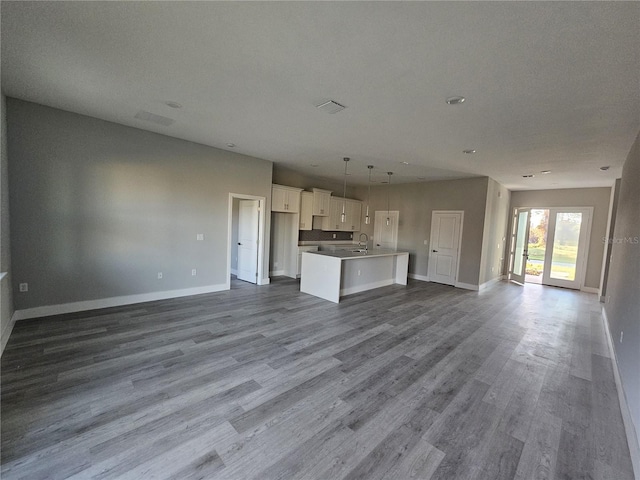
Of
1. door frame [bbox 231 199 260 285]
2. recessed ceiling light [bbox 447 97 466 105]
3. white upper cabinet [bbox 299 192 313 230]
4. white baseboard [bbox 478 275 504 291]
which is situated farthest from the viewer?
white upper cabinet [bbox 299 192 313 230]

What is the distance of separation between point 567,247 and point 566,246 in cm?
4

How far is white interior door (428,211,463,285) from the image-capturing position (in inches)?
284

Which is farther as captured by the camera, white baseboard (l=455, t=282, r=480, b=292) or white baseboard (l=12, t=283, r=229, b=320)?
white baseboard (l=455, t=282, r=480, b=292)

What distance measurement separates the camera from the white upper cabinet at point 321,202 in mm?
7801

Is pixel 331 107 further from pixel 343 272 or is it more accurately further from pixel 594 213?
pixel 594 213

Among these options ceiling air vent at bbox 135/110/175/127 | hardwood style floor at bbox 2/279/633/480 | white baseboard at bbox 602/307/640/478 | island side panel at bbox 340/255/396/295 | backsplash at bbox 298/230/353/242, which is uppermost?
ceiling air vent at bbox 135/110/175/127

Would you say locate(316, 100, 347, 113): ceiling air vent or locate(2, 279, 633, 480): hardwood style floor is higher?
locate(316, 100, 347, 113): ceiling air vent

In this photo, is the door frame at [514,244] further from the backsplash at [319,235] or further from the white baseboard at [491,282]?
the backsplash at [319,235]

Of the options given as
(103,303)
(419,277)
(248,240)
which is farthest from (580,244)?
(103,303)

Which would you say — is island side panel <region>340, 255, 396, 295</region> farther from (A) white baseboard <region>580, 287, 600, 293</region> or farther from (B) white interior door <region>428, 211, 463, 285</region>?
(A) white baseboard <region>580, 287, 600, 293</region>

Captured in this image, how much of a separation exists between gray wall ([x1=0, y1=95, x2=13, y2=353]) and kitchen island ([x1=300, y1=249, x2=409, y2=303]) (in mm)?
4246

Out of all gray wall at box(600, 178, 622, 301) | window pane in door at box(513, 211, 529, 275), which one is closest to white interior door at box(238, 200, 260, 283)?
window pane in door at box(513, 211, 529, 275)

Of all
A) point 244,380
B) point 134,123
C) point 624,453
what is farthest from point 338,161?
point 624,453

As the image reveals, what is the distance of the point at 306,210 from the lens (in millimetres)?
7629
